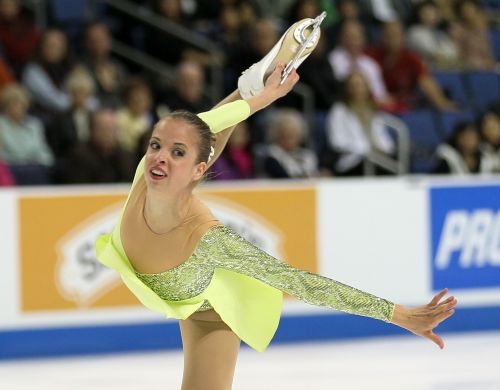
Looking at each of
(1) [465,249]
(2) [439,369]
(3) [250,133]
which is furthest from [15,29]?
(2) [439,369]

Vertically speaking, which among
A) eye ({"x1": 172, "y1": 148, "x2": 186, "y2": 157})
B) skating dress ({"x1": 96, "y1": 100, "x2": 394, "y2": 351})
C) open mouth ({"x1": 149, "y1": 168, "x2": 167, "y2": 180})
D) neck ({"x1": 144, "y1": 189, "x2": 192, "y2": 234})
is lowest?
skating dress ({"x1": 96, "y1": 100, "x2": 394, "y2": 351})

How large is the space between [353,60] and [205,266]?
5.44 m

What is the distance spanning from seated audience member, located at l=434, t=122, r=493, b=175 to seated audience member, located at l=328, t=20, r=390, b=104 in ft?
2.92

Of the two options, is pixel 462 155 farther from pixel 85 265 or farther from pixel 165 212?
pixel 165 212

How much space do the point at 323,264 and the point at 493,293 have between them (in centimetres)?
119

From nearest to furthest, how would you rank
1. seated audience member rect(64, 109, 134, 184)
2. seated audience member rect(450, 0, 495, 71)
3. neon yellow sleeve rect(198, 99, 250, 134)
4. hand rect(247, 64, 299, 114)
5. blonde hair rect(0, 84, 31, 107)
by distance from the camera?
1. neon yellow sleeve rect(198, 99, 250, 134)
2. hand rect(247, 64, 299, 114)
3. seated audience member rect(64, 109, 134, 184)
4. blonde hair rect(0, 84, 31, 107)
5. seated audience member rect(450, 0, 495, 71)

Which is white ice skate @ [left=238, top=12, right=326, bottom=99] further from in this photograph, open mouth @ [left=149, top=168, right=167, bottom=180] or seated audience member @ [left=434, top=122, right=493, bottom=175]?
seated audience member @ [left=434, top=122, right=493, bottom=175]

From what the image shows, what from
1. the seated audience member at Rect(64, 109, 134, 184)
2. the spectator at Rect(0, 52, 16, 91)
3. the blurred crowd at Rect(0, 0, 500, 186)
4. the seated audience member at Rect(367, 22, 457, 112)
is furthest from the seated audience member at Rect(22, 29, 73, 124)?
the seated audience member at Rect(367, 22, 457, 112)

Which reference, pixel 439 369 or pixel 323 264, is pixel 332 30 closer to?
pixel 323 264

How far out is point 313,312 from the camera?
692 centimetres

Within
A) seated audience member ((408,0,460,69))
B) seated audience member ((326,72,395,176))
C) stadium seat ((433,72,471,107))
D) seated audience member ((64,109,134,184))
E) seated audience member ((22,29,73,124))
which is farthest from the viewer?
seated audience member ((408,0,460,69))

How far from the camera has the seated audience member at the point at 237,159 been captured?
747cm

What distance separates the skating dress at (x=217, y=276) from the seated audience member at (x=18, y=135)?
3.51m

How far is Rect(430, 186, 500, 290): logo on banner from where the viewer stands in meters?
7.16
